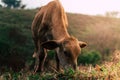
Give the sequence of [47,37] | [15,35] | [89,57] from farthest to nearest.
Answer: [15,35]
[89,57]
[47,37]

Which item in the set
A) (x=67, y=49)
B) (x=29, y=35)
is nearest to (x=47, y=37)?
(x=67, y=49)

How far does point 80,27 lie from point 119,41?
5.26 m

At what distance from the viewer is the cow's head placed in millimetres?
12023

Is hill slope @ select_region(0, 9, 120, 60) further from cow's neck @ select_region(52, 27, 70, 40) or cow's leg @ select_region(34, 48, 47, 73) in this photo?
cow's neck @ select_region(52, 27, 70, 40)

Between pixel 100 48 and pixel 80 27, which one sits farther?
pixel 80 27

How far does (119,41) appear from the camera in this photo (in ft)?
107

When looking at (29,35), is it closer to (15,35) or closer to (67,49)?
(15,35)

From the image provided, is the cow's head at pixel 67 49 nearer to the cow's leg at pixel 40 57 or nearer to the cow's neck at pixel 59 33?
the cow's neck at pixel 59 33

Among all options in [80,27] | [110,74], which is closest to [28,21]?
[80,27]

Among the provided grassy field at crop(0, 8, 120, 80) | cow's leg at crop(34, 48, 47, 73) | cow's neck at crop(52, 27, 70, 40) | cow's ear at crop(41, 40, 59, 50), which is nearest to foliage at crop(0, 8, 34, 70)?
grassy field at crop(0, 8, 120, 80)

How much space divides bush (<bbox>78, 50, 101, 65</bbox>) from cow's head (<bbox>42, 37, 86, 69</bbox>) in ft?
44.6

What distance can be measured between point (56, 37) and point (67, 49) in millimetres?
1353

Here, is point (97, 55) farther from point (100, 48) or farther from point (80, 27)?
point (80, 27)

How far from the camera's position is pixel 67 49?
12.2 metres
